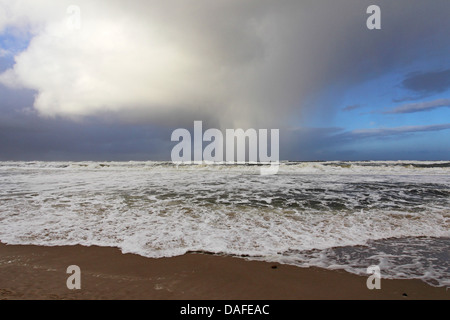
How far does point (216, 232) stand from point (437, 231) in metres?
5.52

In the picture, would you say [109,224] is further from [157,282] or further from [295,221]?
[295,221]

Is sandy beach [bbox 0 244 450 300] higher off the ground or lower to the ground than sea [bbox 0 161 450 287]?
lower

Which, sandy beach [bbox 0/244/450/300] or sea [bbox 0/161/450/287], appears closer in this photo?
sandy beach [bbox 0/244/450/300]

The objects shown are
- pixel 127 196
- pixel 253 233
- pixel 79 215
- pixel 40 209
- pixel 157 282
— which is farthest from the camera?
pixel 127 196

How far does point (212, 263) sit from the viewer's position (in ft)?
13.8

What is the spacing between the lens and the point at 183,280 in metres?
3.60

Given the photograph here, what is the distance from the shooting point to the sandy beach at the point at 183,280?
3.22 meters

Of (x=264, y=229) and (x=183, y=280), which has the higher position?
(x=264, y=229)

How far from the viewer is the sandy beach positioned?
10.6ft

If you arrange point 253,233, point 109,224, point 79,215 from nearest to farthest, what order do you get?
point 253,233 → point 109,224 → point 79,215

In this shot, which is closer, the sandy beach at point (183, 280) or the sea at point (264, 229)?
the sandy beach at point (183, 280)

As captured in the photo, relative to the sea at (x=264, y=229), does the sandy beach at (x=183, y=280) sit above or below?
below

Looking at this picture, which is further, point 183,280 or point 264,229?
point 264,229
